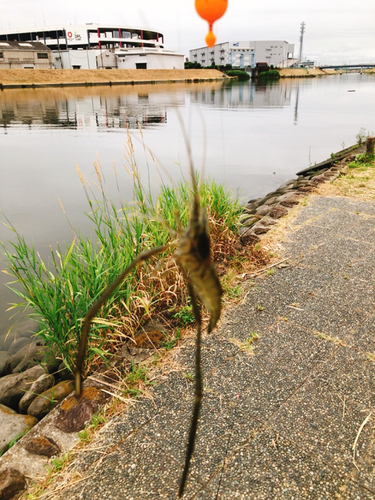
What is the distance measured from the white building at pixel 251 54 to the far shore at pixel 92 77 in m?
26.2

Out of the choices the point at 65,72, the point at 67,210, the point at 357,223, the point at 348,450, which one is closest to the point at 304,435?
the point at 348,450

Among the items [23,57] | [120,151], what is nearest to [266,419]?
[120,151]

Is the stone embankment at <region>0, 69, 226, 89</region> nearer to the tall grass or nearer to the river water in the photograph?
the river water

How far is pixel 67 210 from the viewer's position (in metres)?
8.85

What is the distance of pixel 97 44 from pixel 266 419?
9401cm

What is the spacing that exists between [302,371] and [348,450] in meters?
0.64

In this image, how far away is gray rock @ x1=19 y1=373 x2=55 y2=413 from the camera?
287cm

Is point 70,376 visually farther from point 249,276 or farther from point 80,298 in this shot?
point 249,276

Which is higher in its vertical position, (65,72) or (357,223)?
(65,72)

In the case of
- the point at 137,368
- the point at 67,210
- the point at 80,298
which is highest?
the point at 80,298

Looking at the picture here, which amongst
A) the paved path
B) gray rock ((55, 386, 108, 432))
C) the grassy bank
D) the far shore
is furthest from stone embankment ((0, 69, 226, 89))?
gray rock ((55, 386, 108, 432))

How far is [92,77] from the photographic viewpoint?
5769 cm

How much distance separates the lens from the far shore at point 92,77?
50.6 meters

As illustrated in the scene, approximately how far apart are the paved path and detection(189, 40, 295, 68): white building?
337ft
